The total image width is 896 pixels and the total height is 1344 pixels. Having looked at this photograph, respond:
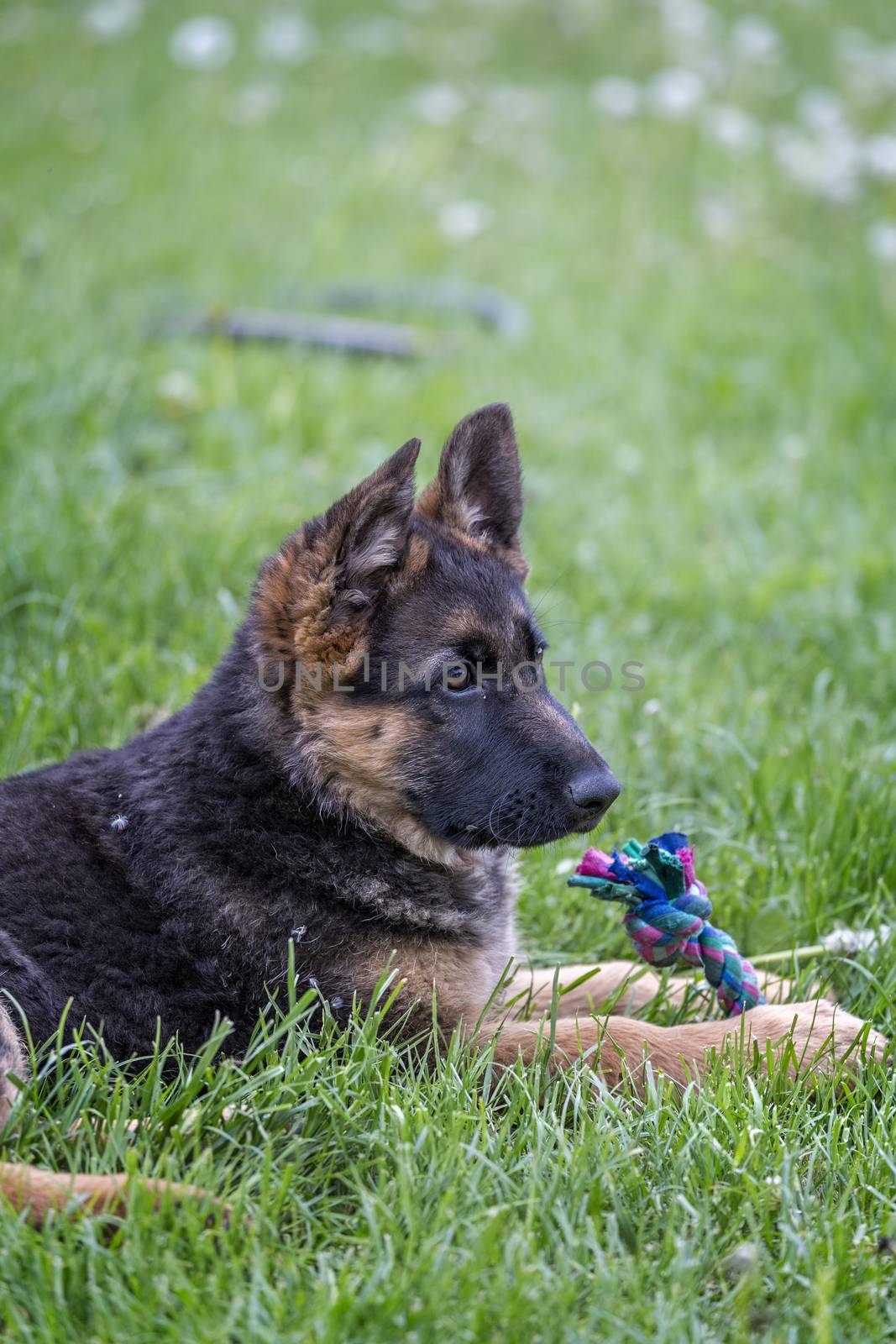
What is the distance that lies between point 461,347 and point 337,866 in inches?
222

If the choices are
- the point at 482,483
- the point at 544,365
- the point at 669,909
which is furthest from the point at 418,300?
the point at 669,909

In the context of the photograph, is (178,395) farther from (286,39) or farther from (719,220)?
(286,39)

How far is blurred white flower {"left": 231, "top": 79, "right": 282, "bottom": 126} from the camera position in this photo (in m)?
11.3

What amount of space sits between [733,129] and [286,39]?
5.19 meters

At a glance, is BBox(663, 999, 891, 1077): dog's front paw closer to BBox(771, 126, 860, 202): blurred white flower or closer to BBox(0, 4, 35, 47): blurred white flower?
BBox(771, 126, 860, 202): blurred white flower

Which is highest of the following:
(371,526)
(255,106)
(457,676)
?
(255,106)

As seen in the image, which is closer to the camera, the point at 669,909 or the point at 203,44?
the point at 669,909

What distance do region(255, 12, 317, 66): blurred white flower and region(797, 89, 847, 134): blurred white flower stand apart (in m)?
4.94

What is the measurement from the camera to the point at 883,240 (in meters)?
7.84

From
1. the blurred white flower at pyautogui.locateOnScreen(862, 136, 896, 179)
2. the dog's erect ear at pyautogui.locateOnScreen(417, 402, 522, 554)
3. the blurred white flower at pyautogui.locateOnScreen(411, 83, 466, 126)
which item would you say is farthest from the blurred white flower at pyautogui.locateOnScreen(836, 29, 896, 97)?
the dog's erect ear at pyautogui.locateOnScreen(417, 402, 522, 554)

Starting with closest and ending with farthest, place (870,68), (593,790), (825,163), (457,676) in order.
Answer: (593,790)
(457,676)
(825,163)
(870,68)

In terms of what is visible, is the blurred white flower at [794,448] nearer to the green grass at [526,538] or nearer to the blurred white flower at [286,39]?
the green grass at [526,538]

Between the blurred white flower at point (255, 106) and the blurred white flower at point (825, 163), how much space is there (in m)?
4.54

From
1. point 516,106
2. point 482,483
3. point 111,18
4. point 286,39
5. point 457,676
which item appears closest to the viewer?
point 457,676
